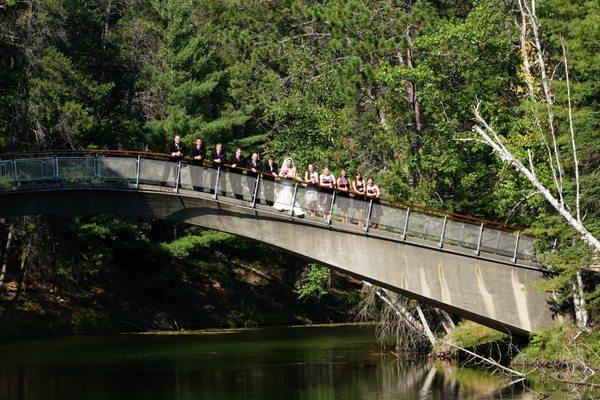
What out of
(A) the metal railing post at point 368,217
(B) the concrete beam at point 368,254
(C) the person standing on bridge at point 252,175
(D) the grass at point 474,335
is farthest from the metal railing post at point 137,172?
(D) the grass at point 474,335

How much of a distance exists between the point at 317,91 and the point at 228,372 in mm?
14445

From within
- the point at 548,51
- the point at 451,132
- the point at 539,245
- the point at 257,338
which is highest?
the point at 548,51

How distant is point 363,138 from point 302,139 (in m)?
4.52

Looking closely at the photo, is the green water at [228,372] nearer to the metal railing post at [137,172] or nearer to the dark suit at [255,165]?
the metal railing post at [137,172]

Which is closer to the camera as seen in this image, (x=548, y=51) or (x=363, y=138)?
(x=548, y=51)

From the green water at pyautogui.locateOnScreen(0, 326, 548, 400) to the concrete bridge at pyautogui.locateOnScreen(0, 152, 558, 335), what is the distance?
229 cm

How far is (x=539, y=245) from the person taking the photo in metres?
31.3

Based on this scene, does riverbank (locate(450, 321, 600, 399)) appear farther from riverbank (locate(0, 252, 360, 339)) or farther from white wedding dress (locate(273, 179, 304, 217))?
riverbank (locate(0, 252, 360, 339))

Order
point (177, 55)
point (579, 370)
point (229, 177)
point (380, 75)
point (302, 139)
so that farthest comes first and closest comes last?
point (177, 55) < point (302, 139) < point (380, 75) < point (229, 177) < point (579, 370)

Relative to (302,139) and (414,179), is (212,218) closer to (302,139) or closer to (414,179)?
(414,179)

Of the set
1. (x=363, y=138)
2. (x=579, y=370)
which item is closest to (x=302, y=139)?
(x=363, y=138)

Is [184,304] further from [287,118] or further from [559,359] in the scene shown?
[559,359]

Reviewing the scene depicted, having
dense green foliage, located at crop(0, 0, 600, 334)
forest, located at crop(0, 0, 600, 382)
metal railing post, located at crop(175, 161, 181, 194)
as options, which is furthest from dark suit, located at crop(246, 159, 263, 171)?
forest, located at crop(0, 0, 600, 382)

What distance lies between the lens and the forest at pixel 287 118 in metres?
31.4
